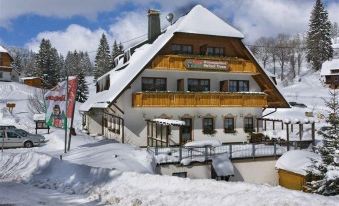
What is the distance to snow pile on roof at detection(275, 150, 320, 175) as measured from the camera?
21.0 metres

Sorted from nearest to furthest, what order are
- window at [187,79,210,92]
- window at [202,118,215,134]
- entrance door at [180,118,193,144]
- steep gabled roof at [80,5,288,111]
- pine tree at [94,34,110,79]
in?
steep gabled roof at [80,5,288,111] < entrance door at [180,118,193,144] < window at [202,118,215,134] < window at [187,79,210,92] < pine tree at [94,34,110,79]

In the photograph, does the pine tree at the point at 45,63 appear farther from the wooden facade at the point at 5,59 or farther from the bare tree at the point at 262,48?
the bare tree at the point at 262,48

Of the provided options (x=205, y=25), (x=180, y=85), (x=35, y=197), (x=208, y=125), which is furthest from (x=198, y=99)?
(x=35, y=197)

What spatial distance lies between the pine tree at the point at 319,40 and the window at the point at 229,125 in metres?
61.6

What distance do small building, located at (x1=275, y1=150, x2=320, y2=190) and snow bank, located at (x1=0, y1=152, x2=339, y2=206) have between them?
1084 centimetres

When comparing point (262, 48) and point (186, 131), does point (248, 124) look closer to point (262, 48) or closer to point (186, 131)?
point (186, 131)

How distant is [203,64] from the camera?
28.3m

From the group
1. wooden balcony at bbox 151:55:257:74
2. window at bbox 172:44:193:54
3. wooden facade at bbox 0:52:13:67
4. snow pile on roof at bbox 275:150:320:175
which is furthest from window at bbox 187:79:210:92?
wooden facade at bbox 0:52:13:67

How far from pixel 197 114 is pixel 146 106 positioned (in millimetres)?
4360

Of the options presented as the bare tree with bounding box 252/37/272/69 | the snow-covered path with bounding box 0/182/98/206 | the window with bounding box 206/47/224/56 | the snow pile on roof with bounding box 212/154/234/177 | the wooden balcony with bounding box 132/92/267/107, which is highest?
the bare tree with bounding box 252/37/272/69

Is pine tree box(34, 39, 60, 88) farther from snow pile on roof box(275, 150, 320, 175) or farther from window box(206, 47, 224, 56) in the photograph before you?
snow pile on roof box(275, 150, 320, 175)

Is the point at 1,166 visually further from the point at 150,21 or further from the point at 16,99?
the point at 16,99

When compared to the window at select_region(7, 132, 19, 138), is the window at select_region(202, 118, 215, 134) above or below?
above

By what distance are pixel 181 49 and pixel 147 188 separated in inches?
718
